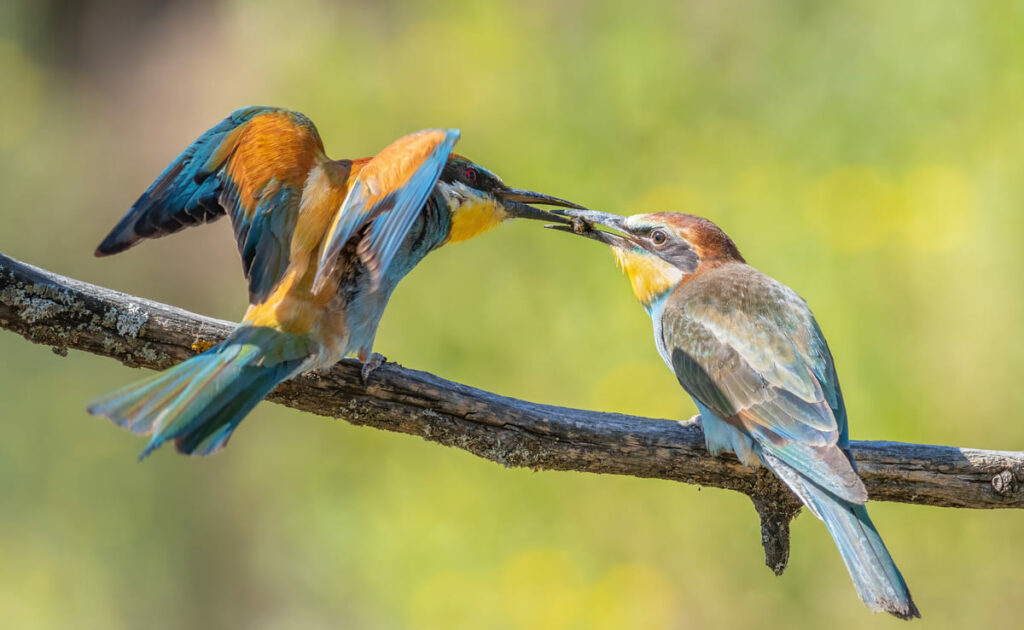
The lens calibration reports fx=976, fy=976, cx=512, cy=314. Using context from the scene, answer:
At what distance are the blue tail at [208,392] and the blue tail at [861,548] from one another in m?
1.15

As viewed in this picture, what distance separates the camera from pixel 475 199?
2652 millimetres

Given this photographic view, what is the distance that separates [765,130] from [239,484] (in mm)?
2666

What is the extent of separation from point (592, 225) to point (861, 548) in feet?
4.29

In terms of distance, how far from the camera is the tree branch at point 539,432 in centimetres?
216

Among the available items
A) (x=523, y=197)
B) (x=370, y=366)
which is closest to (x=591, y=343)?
(x=523, y=197)

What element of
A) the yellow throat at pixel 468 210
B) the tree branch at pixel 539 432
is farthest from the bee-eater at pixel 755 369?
the yellow throat at pixel 468 210

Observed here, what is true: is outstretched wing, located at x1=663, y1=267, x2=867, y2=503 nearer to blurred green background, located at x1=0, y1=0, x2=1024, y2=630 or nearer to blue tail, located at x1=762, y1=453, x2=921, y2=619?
blue tail, located at x1=762, y1=453, x2=921, y2=619

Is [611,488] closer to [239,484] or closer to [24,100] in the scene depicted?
[239,484]

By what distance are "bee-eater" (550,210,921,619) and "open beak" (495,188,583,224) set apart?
0.09 meters

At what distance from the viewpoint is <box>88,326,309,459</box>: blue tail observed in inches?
70.5

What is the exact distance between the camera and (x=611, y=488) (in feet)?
11.3

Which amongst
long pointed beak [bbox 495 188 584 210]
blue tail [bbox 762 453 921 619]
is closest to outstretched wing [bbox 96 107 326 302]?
long pointed beak [bbox 495 188 584 210]

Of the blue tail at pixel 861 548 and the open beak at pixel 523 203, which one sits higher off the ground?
the open beak at pixel 523 203

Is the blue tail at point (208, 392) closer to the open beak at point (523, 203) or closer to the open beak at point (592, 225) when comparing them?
the open beak at point (523, 203)
